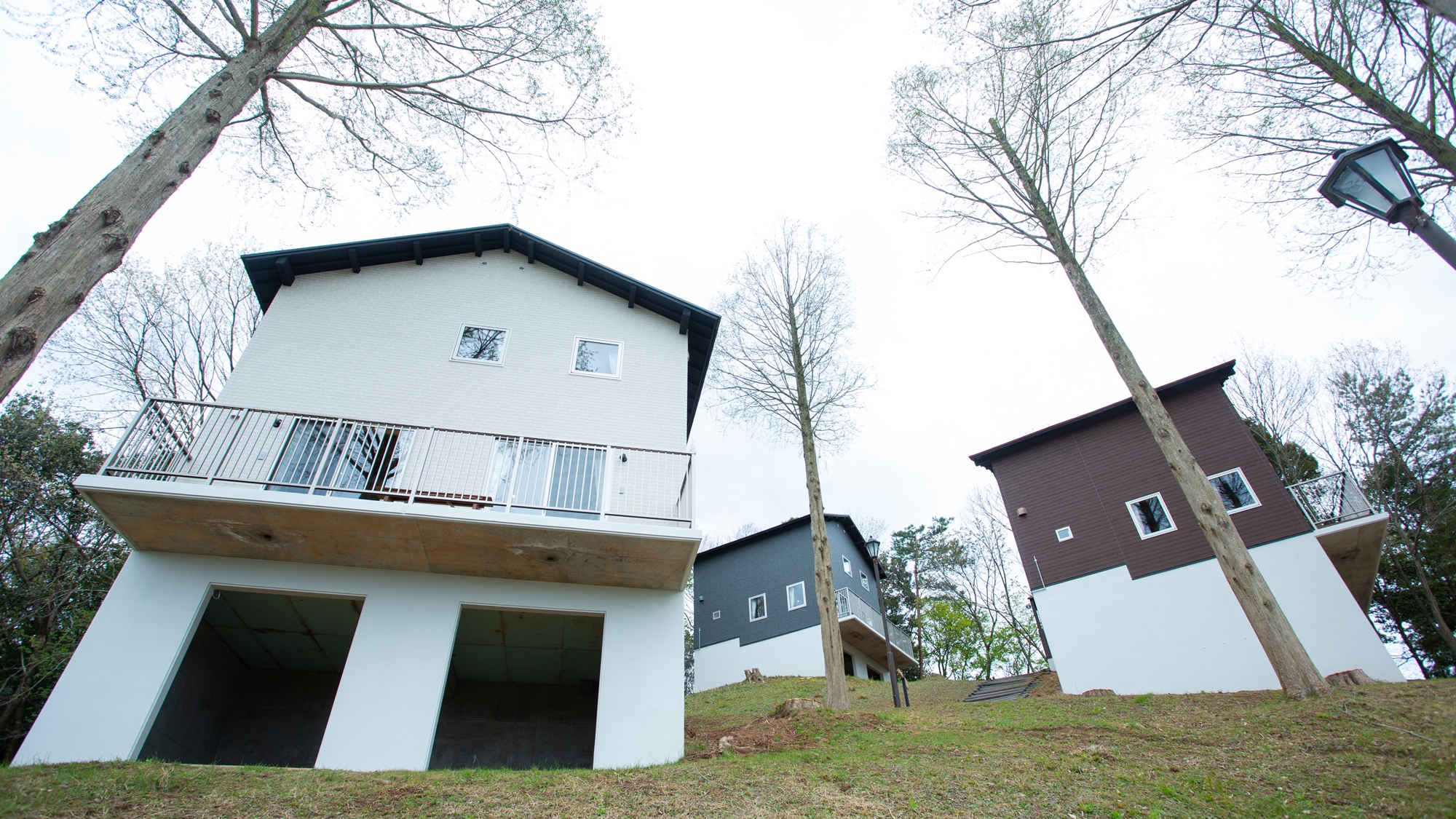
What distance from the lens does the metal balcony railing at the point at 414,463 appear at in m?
7.83

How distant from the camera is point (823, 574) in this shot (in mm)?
11344

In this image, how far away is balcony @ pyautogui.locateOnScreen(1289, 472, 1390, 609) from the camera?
12602 mm

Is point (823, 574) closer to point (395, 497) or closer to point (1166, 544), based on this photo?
point (395, 497)

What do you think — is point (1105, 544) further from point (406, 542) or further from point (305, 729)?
point (305, 729)

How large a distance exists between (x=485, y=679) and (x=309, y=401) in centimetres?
581

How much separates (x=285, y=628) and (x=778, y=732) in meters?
7.89

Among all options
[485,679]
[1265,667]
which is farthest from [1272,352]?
[485,679]

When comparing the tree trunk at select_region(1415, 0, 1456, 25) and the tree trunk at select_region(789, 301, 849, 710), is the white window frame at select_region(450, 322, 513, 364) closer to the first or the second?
the tree trunk at select_region(789, 301, 849, 710)

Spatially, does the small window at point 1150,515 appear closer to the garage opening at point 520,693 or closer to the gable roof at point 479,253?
the gable roof at point 479,253

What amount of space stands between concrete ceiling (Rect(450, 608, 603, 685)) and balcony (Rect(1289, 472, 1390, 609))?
49.1 feet

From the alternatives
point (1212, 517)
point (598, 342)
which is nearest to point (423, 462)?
point (598, 342)

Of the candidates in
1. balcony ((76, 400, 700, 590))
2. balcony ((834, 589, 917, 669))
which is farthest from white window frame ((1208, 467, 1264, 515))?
balcony ((76, 400, 700, 590))

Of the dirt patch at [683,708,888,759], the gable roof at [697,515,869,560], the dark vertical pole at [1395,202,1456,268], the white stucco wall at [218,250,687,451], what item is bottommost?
the dirt patch at [683,708,888,759]

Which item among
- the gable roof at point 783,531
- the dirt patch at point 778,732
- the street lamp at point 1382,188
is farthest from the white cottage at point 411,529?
the gable roof at point 783,531
